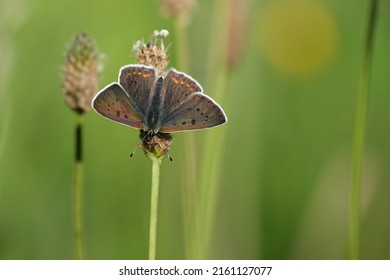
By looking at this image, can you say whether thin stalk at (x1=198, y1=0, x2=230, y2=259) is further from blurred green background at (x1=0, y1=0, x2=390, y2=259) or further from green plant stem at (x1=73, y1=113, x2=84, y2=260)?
green plant stem at (x1=73, y1=113, x2=84, y2=260)

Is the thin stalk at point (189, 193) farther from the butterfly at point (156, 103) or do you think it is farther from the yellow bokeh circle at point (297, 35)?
the yellow bokeh circle at point (297, 35)

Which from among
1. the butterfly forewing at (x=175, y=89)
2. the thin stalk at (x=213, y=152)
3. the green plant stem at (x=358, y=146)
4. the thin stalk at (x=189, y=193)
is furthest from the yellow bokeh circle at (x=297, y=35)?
the butterfly forewing at (x=175, y=89)

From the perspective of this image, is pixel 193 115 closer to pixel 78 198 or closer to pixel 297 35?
pixel 78 198

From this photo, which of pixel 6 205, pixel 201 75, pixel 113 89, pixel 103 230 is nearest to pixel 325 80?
pixel 201 75

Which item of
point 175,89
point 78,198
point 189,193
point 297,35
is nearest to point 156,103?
point 175,89

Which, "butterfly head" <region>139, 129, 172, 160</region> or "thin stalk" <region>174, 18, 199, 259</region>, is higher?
"butterfly head" <region>139, 129, 172, 160</region>

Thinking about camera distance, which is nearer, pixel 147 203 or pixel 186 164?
pixel 186 164

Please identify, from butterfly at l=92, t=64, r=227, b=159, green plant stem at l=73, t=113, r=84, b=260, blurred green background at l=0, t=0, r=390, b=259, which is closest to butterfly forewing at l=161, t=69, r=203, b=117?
butterfly at l=92, t=64, r=227, b=159
